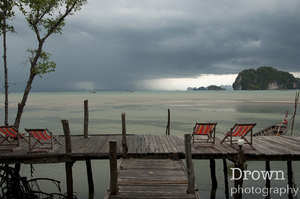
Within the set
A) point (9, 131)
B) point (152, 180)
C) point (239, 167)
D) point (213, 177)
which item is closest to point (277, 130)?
point (213, 177)

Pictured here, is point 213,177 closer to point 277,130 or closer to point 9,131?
point 277,130

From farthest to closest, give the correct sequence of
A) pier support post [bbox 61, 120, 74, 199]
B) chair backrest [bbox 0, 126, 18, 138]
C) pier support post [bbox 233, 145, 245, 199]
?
chair backrest [bbox 0, 126, 18, 138] < pier support post [bbox 61, 120, 74, 199] < pier support post [bbox 233, 145, 245, 199]

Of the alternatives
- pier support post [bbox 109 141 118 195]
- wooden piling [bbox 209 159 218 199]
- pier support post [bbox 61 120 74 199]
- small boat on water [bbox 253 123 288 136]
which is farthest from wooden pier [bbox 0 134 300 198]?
small boat on water [bbox 253 123 288 136]

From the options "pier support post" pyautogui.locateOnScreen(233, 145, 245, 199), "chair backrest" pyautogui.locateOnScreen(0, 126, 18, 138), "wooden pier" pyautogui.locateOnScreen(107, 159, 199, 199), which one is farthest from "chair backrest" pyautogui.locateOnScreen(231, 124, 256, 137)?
"chair backrest" pyautogui.locateOnScreen(0, 126, 18, 138)

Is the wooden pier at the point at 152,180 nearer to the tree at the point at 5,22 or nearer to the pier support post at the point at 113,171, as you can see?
the pier support post at the point at 113,171

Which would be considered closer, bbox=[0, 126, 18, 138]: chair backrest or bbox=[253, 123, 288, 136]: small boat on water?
bbox=[0, 126, 18, 138]: chair backrest

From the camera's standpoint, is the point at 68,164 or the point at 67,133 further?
the point at 68,164

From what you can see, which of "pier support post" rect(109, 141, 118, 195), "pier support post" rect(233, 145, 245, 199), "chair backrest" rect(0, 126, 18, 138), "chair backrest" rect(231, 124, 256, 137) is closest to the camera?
"pier support post" rect(109, 141, 118, 195)

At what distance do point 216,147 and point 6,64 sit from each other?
432 inches

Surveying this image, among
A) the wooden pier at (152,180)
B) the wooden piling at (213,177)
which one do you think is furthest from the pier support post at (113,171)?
the wooden piling at (213,177)

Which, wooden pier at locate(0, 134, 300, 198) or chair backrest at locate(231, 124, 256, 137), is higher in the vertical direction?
chair backrest at locate(231, 124, 256, 137)

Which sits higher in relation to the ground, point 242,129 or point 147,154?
point 242,129

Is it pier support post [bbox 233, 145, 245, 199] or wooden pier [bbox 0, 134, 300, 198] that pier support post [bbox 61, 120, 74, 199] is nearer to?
wooden pier [bbox 0, 134, 300, 198]

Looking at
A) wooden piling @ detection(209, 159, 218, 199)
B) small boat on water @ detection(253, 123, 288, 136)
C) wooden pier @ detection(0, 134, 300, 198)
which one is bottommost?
wooden piling @ detection(209, 159, 218, 199)
